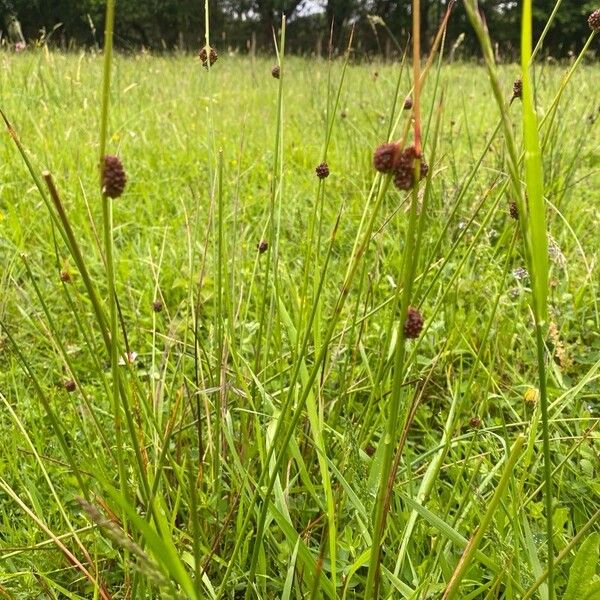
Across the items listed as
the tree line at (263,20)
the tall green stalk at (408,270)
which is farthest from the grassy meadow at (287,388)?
the tree line at (263,20)

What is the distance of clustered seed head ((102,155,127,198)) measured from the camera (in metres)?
0.33

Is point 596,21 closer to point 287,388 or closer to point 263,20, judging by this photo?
point 287,388

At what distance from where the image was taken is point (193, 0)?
18.4m

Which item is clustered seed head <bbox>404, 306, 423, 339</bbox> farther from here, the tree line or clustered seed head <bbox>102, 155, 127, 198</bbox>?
the tree line

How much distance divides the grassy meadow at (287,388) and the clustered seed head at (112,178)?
3cm

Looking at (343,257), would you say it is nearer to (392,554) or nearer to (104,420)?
(104,420)

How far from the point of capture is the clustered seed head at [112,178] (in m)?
0.33

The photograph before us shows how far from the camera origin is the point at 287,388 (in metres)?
0.97

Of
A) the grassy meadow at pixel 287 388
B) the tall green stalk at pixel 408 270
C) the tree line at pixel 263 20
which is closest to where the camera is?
the tall green stalk at pixel 408 270

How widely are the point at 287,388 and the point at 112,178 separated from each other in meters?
0.69

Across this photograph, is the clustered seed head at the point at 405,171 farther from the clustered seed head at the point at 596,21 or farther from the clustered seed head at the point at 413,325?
the clustered seed head at the point at 596,21

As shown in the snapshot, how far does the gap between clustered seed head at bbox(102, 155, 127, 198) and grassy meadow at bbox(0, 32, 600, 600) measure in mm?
31

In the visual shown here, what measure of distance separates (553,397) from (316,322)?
0.48m

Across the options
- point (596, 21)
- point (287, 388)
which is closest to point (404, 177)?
point (596, 21)
